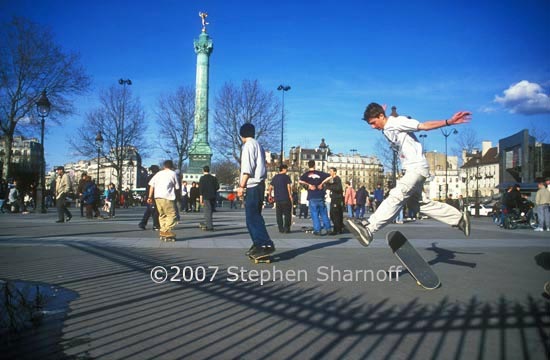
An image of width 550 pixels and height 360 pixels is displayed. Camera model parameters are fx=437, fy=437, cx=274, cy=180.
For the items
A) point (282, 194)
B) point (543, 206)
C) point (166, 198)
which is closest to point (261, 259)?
point (166, 198)

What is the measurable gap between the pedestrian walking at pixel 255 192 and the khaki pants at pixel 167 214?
383cm

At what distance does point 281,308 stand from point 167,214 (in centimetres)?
662

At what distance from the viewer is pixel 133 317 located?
3.75m

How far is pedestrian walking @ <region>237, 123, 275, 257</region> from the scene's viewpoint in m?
6.63

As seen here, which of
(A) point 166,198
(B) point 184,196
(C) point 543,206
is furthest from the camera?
(B) point 184,196

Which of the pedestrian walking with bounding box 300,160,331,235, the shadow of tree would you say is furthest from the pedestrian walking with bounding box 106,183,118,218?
the shadow of tree

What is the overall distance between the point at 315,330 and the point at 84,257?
5.02m

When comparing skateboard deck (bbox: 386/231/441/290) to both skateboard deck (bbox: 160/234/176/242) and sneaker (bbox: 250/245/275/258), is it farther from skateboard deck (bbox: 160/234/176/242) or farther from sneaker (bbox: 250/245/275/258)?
skateboard deck (bbox: 160/234/176/242)

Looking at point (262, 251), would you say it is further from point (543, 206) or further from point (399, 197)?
point (543, 206)

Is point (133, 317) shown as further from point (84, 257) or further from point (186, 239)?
point (186, 239)

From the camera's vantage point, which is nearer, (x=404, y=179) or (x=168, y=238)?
(x=404, y=179)

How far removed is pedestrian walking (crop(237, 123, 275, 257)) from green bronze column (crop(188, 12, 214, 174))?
45215 mm

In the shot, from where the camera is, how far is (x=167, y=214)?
400 inches

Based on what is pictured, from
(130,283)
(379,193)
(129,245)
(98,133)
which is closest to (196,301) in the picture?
(130,283)
